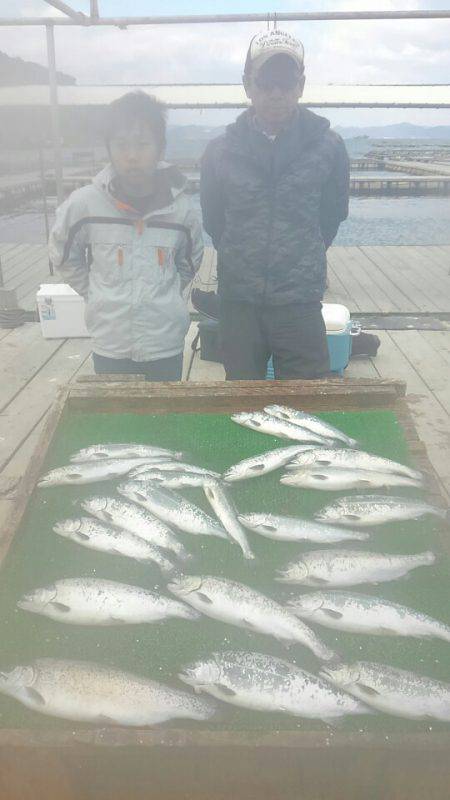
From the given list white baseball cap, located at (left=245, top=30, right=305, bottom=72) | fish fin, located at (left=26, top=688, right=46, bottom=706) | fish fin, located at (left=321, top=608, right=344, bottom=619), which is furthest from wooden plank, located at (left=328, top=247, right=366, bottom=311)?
fish fin, located at (left=26, top=688, right=46, bottom=706)

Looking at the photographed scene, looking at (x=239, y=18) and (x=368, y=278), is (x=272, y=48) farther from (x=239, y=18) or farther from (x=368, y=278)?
(x=368, y=278)

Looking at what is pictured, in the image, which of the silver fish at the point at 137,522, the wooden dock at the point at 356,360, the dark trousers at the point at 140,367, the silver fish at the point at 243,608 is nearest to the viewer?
the silver fish at the point at 243,608

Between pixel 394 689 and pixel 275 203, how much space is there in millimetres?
2641

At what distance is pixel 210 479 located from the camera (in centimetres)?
231

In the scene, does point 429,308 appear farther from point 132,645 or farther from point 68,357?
point 132,645

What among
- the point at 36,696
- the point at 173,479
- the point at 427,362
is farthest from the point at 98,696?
the point at 427,362

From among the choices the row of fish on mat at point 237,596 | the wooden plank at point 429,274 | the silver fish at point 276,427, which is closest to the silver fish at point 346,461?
the row of fish on mat at point 237,596

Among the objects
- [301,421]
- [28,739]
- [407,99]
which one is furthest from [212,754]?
[407,99]

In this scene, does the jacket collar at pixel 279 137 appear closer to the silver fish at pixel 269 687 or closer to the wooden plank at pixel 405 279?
the silver fish at pixel 269 687

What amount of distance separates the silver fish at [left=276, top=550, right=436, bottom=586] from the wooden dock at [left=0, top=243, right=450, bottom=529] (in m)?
0.73

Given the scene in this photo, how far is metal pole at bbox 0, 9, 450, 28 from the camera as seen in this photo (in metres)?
5.20

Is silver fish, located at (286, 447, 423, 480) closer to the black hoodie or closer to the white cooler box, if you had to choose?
the black hoodie

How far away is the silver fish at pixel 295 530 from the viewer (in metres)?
2.06

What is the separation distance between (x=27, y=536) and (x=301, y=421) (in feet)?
4.29
